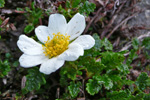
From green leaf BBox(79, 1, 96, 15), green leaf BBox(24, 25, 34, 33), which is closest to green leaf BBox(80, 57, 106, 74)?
green leaf BBox(79, 1, 96, 15)

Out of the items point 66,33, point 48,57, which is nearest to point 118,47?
point 66,33

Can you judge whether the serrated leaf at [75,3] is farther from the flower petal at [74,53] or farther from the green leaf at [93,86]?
the green leaf at [93,86]

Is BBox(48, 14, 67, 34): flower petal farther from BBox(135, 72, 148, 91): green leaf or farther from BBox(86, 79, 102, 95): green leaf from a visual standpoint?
BBox(135, 72, 148, 91): green leaf

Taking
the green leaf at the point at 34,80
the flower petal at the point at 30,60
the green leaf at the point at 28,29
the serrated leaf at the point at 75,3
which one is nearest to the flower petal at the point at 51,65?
the flower petal at the point at 30,60

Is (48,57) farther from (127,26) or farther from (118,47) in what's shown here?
(127,26)

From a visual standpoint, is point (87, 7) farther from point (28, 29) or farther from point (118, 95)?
point (118, 95)

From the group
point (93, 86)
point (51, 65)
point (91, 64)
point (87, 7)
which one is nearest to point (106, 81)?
point (93, 86)
